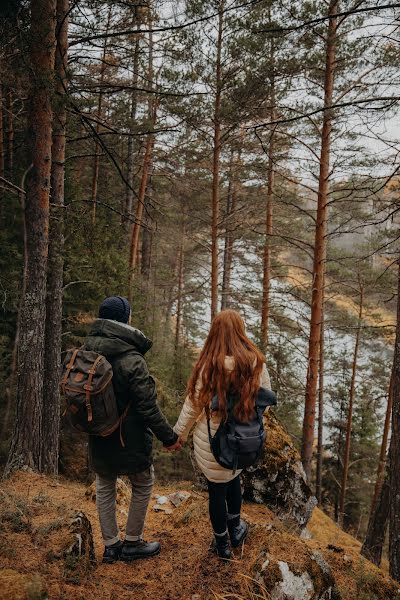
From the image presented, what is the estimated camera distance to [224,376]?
281cm

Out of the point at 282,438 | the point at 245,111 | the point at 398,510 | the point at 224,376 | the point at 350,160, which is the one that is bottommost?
the point at 398,510

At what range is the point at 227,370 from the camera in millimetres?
2816

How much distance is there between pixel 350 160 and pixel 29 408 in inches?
295

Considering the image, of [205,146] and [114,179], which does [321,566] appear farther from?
[114,179]

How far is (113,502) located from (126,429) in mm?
711

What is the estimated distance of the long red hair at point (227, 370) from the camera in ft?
9.20

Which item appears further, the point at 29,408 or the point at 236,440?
the point at 29,408

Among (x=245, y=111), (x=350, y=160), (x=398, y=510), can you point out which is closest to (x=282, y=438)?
(x=398, y=510)

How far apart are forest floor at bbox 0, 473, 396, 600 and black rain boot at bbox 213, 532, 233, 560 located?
60mm

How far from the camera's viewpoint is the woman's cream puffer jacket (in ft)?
9.43

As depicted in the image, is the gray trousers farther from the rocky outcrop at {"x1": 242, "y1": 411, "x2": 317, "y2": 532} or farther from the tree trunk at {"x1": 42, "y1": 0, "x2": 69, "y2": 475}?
the tree trunk at {"x1": 42, "y1": 0, "x2": 69, "y2": 475}

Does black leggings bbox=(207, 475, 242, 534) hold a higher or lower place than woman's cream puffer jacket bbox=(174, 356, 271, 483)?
lower

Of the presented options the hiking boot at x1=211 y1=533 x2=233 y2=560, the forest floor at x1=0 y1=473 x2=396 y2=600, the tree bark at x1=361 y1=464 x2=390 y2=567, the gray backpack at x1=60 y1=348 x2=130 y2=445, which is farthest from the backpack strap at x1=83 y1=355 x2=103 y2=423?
the tree bark at x1=361 y1=464 x2=390 y2=567

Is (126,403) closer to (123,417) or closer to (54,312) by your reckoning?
(123,417)
